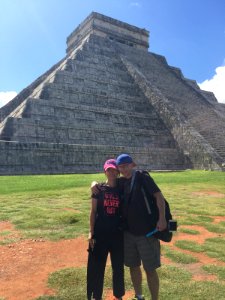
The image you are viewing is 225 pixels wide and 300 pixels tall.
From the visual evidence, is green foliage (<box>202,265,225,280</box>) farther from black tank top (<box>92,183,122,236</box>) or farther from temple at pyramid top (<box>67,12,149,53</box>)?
temple at pyramid top (<box>67,12,149,53</box>)

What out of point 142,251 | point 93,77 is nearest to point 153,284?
point 142,251

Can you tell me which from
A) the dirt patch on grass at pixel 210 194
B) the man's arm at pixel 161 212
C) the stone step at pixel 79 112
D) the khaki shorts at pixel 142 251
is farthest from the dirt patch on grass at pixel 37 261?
the stone step at pixel 79 112

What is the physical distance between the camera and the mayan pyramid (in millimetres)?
17656

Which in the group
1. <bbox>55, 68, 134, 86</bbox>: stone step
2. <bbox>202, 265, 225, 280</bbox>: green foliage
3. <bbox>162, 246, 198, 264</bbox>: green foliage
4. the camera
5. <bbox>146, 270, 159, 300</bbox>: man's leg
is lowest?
<bbox>202, 265, 225, 280</bbox>: green foliage

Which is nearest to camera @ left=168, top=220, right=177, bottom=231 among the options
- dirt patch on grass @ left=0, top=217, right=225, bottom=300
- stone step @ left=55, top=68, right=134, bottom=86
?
dirt patch on grass @ left=0, top=217, right=225, bottom=300

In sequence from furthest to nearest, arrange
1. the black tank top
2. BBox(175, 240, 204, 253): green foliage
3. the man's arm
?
BBox(175, 240, 204, 253): green foliage
the black tank top
the man's arm

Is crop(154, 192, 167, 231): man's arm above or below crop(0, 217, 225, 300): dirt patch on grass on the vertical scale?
above

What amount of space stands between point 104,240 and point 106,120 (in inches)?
743

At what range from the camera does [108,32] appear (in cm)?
3791

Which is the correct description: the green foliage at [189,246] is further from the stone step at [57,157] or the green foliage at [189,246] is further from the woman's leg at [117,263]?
the stone step at [57,157]

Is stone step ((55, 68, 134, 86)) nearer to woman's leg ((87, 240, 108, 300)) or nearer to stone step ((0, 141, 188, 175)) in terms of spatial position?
stone step ((0, 141, 188, 175))

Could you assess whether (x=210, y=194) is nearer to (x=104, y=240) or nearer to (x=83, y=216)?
(x=83, y=216)

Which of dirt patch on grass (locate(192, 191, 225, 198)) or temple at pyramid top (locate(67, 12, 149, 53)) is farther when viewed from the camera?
temple at pyramid top (locate(67, 12, 149, 53))

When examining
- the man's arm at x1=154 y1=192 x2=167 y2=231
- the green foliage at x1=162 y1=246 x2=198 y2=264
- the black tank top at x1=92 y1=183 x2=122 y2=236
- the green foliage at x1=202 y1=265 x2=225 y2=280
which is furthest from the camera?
the green foliage at x1=162 y1=246 x2=198 y2=264
